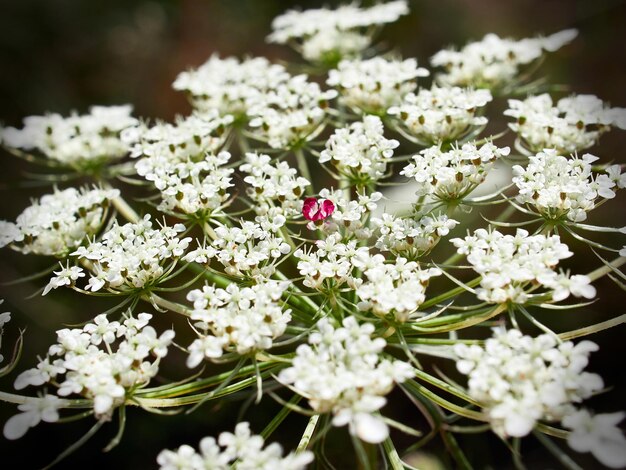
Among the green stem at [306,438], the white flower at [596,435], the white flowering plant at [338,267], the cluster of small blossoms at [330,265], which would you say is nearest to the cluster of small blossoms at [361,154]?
the white flowering plant at [338,267]

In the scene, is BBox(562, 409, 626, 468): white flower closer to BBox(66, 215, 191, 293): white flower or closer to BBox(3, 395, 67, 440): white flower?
BBox(66, 215, 191, 293): white flower

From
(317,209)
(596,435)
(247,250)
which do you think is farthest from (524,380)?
(247,250)

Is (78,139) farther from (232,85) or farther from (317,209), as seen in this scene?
(317,209)

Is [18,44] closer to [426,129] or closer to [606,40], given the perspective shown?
[426,129]

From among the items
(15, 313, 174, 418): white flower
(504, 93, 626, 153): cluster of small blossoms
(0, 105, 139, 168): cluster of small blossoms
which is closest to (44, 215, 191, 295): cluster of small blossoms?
(15, 313, 174, 418): white flower

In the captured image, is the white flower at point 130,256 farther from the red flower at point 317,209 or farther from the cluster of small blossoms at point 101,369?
the red flower at point 317,209

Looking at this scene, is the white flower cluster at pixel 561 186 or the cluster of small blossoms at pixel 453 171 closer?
the white flower cluster at pixel 561 186

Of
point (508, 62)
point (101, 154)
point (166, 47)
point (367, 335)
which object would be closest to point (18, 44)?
point (166, 47)

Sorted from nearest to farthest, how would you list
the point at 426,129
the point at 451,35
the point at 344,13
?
the point at 426,129 < the point at 344,13 < the point at 451,35
